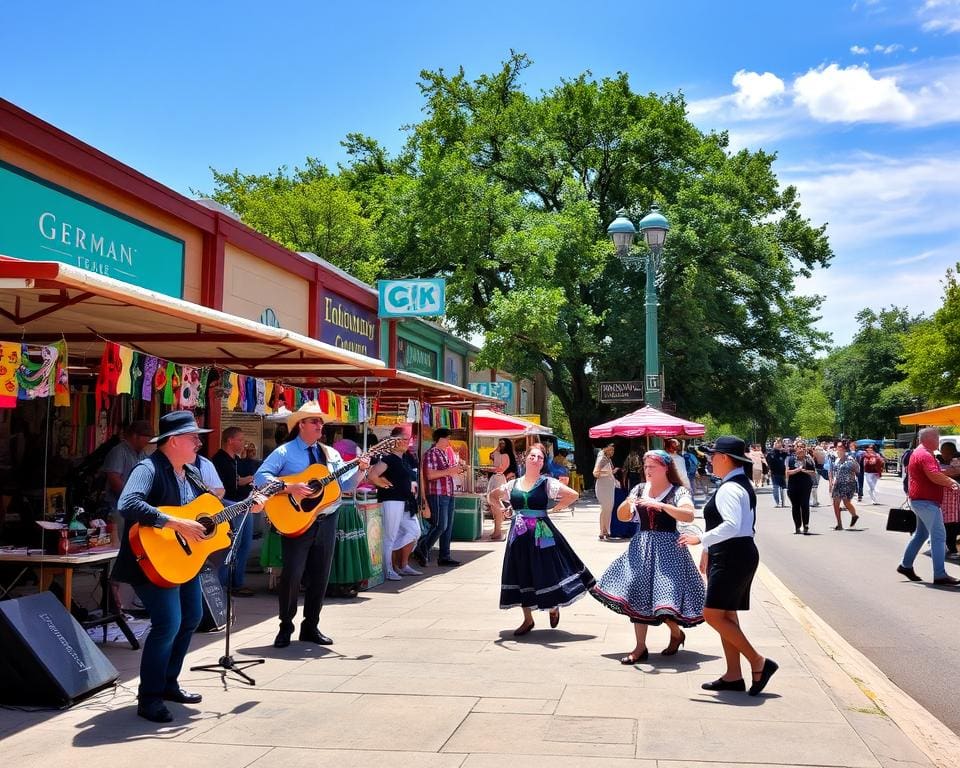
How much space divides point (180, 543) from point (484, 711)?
204 cm

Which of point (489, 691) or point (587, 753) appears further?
point (489, 691)

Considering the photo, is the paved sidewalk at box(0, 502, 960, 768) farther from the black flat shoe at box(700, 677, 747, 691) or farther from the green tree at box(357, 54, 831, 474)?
the green tree at box(357, 54, 831, 474)

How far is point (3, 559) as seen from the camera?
7.32 m

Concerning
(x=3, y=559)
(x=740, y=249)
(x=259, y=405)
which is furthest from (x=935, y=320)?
(x=3, y=559)

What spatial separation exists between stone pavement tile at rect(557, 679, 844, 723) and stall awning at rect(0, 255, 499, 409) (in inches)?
153

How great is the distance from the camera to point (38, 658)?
5688mm

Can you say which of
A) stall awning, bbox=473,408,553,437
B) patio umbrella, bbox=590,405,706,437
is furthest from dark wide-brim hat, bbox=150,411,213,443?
stall awning, bbox=473,408,553,437

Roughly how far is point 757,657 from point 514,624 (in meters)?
3.08

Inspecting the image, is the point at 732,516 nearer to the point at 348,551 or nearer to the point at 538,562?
the point at 538,562

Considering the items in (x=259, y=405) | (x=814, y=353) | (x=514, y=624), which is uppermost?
(x=814, y=353)

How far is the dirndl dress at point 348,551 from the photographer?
10.3m

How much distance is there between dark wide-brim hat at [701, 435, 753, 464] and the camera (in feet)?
20.7

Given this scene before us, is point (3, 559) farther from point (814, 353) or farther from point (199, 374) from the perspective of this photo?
point (814, 353)

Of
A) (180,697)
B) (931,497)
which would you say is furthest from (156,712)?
(931,497)
